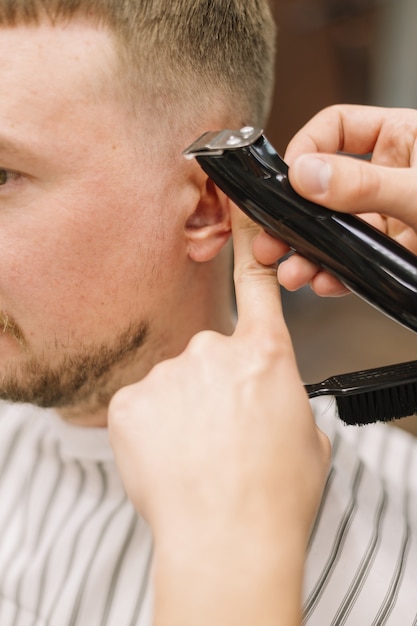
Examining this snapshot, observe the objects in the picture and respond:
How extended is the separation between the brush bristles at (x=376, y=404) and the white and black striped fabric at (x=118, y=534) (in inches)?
9.1

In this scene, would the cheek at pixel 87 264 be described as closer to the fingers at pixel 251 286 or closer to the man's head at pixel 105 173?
the man's head at pixel 105 173

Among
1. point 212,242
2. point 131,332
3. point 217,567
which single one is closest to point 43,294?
point 131,332

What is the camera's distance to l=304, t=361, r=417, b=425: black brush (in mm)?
866

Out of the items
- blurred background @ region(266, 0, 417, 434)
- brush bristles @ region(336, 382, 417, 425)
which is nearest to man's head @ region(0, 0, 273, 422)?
brush bristles @ region(336, 382, 417, 425)

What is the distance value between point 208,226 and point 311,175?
0.30 meters

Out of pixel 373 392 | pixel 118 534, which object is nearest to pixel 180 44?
pixel 373 392

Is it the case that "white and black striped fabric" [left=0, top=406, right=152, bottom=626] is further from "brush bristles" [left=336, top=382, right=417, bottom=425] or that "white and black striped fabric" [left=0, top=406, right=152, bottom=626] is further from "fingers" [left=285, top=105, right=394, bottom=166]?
"fingers" [left=285, top=105, right=394, bottom=166]

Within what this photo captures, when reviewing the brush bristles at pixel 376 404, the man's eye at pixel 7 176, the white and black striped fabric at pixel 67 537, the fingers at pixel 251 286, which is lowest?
the white and black striped fabric at pixel 67 537

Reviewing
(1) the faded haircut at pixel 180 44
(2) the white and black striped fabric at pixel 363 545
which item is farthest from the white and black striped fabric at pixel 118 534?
(1) the faded haircut at pixel 180 44

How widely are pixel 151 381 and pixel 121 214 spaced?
307 millimetres

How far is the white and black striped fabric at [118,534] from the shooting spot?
3.24ft

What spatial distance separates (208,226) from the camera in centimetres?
104

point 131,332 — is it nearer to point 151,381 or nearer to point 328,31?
point 151,381

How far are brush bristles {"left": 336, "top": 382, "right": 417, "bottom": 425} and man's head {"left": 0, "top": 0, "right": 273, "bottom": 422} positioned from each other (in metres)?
0.32
